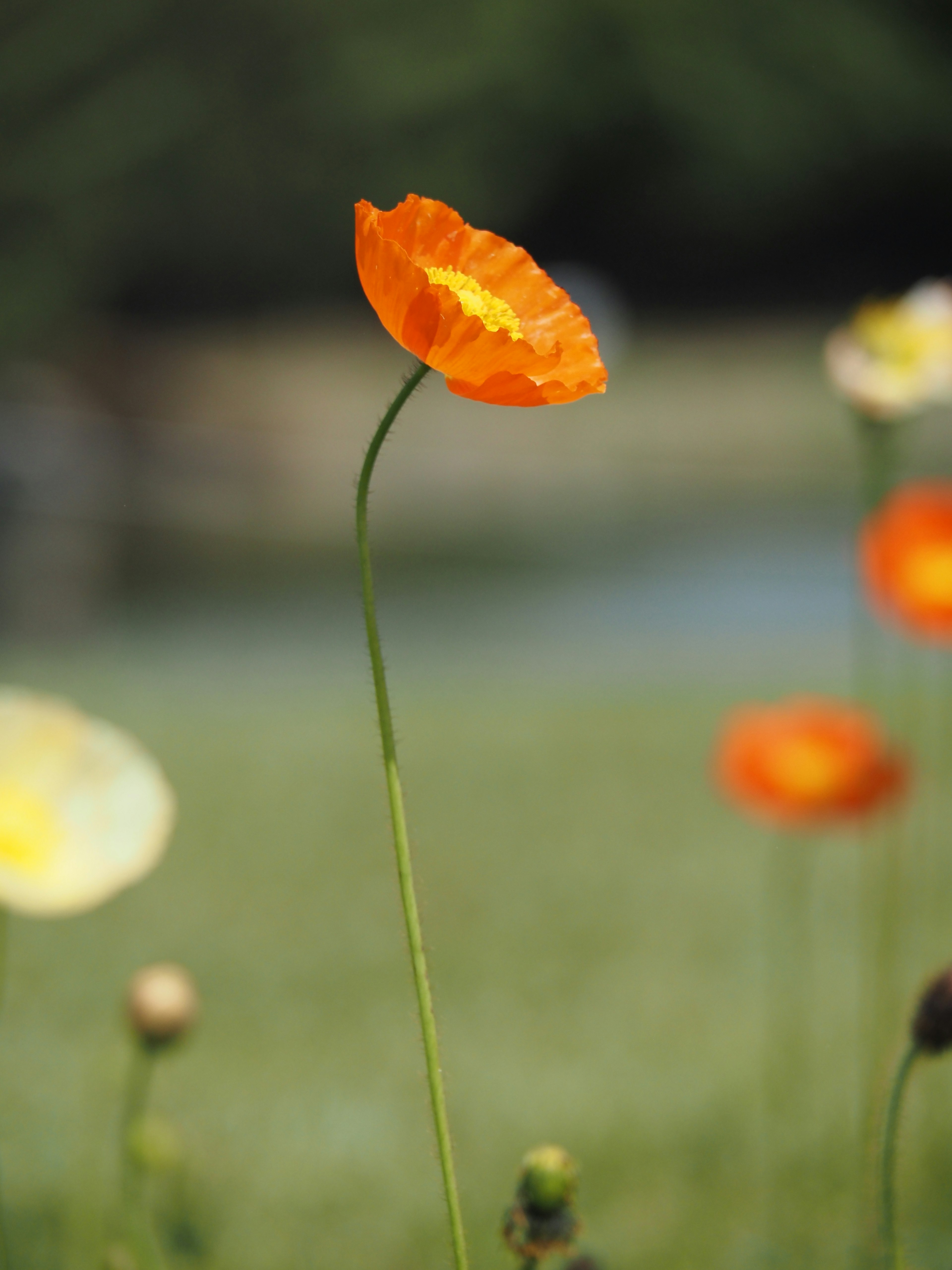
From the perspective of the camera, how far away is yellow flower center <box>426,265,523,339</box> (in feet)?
0.79

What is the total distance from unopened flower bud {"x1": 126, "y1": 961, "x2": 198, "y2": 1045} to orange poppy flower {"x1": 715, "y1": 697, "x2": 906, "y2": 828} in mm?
289

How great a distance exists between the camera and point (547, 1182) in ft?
0.88

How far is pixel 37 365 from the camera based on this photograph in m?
5.68

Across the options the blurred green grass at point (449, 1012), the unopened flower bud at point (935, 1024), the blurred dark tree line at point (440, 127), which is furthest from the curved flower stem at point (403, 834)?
the blurred dark tree line at point (440, 127)

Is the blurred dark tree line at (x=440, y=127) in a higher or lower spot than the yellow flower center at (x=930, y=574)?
higher

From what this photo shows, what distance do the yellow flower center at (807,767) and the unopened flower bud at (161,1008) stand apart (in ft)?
0.96

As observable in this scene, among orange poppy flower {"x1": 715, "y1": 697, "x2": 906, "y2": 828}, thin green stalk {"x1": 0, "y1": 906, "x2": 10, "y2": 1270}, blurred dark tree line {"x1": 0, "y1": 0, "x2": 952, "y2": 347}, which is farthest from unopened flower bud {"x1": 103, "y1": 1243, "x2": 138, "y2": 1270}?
blurred dark tree line {"x1": 0, "y1": 0, "x2": 952, "y2": 347}

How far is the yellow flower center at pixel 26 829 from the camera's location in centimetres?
29

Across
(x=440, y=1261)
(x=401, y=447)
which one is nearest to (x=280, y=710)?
(x=440, y=1261)

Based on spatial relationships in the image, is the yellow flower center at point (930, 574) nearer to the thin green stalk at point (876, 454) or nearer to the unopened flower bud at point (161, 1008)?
the thin green stalk at point (876, 454)

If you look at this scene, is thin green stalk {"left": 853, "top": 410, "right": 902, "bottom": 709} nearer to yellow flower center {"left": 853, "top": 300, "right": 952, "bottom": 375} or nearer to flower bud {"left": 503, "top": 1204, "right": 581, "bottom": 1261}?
yellow flower center {"left": 853, "top": 300, "right": 952, "bottom": 375}

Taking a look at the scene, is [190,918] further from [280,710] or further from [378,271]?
[378,271]

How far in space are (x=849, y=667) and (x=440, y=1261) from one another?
1.59 metres

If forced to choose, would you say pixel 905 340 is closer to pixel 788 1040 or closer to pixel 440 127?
pixel 788 1040
